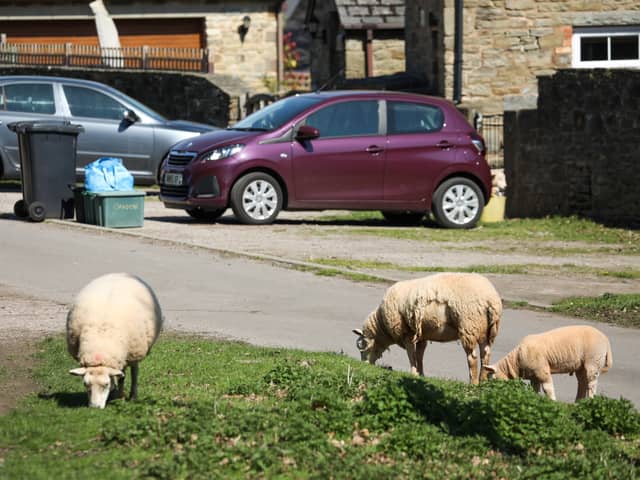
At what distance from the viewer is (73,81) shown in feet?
74.4

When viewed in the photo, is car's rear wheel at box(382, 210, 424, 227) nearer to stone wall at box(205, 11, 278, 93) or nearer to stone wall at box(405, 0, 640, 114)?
stone wall at box(405, 0, 640, 114)

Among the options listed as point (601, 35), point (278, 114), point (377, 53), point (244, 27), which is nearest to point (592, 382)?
point (278, 114)

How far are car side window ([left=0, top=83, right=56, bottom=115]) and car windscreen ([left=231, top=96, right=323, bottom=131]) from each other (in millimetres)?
4418

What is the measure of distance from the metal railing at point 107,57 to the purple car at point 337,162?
17.6 metres

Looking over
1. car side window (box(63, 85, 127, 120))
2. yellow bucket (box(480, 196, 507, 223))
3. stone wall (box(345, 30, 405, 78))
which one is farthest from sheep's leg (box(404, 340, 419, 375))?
stone wall (box(345, 30, 405, 78))

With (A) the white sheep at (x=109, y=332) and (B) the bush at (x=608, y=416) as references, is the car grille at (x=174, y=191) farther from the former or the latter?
(B) the bush at (x=608, y=416)

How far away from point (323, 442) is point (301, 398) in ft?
2.84

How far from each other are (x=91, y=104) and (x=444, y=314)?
1465cm

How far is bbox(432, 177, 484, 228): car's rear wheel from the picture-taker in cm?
1995

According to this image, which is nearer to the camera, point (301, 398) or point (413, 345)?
point (301, 398)

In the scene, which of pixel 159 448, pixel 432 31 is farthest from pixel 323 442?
pixel 432 31

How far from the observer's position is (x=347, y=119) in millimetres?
19594

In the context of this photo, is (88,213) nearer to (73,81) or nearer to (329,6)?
(73,81)

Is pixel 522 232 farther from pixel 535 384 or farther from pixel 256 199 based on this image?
pixel 535 384
